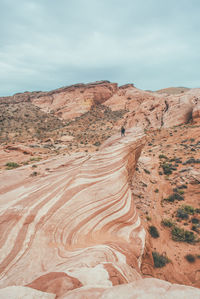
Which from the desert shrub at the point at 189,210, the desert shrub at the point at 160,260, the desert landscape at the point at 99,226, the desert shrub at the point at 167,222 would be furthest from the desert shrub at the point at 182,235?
the desert shrub at the point at 189,210

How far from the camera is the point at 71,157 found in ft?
32.5

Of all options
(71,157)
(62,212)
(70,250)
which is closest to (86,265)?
(70,250)

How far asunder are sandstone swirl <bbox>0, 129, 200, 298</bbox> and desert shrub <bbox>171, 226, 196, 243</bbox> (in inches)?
166

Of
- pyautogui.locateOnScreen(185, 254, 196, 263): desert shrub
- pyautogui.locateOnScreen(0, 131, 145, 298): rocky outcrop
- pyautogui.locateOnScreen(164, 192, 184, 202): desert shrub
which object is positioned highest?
pyautogui.locateOnScreen(0, 131, 145, 298): rocky outcrop

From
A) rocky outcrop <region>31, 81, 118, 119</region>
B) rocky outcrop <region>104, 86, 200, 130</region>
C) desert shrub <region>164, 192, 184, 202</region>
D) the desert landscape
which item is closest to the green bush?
the desert landscape

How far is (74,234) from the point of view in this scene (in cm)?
559

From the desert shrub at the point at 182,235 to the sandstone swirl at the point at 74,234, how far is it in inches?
166

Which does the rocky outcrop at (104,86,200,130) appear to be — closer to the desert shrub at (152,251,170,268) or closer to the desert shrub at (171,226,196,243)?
the desert shrub at (171,226,196,243)

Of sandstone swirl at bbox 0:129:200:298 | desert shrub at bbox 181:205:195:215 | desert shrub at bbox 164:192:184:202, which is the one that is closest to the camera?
sandstone swirl at bbox 0:129:200:298

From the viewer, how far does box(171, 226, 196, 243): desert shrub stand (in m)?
9.17

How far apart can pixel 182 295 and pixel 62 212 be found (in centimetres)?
507

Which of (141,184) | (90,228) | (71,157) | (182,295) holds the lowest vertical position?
(141,184)

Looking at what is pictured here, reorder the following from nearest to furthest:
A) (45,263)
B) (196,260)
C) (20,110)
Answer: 1. (45,263)
2. (196,260)
3. (20,110)

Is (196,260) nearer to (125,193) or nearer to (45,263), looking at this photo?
(125,193)
